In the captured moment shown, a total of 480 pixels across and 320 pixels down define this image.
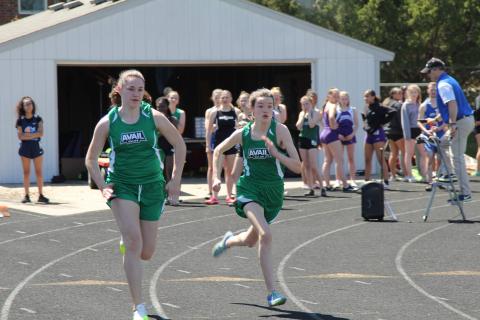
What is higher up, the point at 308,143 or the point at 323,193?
the point at 308,143

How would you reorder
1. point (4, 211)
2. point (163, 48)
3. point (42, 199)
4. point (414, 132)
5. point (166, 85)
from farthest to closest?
point (166, 85), point (163, 48), point (414, 132), point (42, 199), point (4, 211)

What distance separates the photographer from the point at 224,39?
24.9m

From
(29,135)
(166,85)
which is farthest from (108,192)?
(166,85)

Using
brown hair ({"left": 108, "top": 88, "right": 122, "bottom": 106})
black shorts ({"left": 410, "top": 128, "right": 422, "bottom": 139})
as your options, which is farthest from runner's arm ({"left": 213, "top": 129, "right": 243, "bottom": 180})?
black shorts ({"left": 410, "top": 128, "right": 422, "bottom": 139})

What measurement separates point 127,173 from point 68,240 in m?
5.53

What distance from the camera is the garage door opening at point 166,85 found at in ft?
100

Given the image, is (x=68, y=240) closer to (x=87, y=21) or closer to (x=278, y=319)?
(x=278, y=319)

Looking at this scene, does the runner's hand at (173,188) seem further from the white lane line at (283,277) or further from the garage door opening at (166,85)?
the garage door opening at (166,85)

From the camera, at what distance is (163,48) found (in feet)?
81.0

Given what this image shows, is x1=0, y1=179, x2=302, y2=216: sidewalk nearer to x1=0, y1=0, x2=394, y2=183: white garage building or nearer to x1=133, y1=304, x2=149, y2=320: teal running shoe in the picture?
x1=0, y1=0, x2=394, y2=183: white garage building

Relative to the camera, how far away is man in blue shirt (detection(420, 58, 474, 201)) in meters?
15.0

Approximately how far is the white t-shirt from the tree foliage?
25.3 metres

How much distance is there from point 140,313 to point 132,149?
46.2 inches

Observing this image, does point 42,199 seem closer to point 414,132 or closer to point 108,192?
point 414,132
